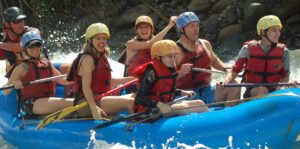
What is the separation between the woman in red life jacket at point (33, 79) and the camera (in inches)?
222

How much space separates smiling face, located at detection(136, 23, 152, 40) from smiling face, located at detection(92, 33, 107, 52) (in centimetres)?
99

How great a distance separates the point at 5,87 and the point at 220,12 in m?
7.40

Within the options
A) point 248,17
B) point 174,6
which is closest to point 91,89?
point 248,17

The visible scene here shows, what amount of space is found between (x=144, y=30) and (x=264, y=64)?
1482 mm

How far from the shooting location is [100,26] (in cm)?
519

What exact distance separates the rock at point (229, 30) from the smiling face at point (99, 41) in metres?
6.84

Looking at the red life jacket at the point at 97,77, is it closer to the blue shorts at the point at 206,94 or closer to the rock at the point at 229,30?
the blue shorts at the point at 206,94

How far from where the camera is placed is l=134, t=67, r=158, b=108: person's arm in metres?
4.91

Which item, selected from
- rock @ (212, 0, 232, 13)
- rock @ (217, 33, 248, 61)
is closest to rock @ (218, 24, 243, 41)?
rock @ (217, 33, 248, 61)

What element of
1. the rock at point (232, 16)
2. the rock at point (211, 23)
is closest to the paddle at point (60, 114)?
the rock at point (232, 16)

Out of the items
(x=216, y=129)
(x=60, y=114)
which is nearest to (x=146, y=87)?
(x=216, y=129)

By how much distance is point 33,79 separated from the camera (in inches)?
227

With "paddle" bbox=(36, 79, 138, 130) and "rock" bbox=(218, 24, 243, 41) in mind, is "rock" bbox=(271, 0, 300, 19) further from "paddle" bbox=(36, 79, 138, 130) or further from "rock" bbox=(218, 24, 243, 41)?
"paddle" bbox=(36, 79, 138, 130)

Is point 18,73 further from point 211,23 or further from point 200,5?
point 200,5
